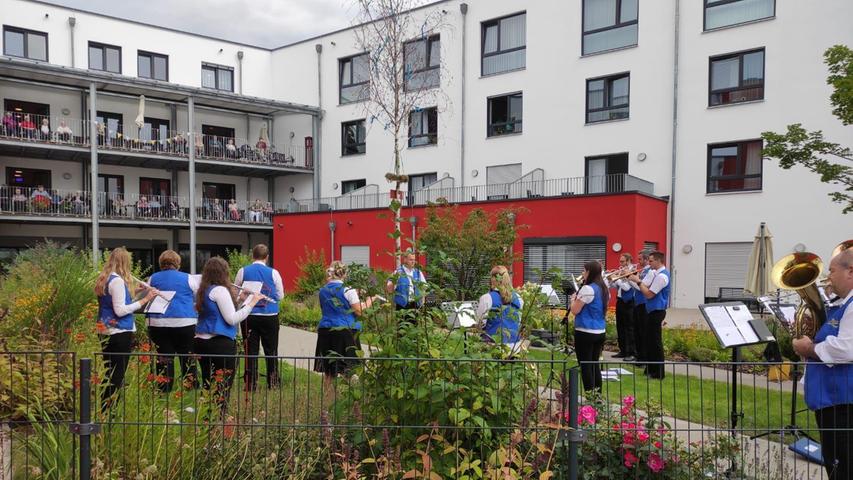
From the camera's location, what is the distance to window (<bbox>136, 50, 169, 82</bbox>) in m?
29.3

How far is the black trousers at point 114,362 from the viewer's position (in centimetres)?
435

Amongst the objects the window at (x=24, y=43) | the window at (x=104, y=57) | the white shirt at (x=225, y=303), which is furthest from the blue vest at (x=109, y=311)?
the window at (x=104, y=57)

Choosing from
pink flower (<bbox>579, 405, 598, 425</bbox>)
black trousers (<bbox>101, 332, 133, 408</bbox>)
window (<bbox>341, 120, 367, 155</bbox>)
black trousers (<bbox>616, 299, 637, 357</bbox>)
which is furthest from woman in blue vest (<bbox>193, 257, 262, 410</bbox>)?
window (<bbox>341, 120, 367, 155</bbox>)

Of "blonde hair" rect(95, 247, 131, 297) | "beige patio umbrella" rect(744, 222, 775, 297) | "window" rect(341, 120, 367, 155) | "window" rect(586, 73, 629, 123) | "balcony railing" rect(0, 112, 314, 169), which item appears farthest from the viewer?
"window" rect(341, 120, 367, 155)

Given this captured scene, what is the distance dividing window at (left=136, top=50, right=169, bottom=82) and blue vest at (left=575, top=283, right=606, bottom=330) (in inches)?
1098

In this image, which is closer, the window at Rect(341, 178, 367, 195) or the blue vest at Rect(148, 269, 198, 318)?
the blue vest at Rect(148, 269, 198, 318)

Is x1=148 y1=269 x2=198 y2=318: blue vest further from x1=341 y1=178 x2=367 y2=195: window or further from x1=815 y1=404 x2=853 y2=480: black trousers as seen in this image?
x1=341 y1=178 x2=367 y2=195: window

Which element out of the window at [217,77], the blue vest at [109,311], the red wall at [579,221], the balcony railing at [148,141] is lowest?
the blue vest at [109,311]

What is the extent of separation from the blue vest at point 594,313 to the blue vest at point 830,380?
3199 millimetres

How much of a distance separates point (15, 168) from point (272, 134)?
37.9 ft

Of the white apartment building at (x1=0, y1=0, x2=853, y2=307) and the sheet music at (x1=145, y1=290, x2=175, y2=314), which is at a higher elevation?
the white apartment building at (x1=0, y1=0, x2=853, y2=307)

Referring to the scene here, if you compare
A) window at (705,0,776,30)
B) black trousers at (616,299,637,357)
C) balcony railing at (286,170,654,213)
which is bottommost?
black trousers at (616,299,637,357)

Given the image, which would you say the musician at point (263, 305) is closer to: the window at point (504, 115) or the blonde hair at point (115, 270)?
the blonde hair at point (115, 270)

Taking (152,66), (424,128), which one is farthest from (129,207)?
(424,128)
